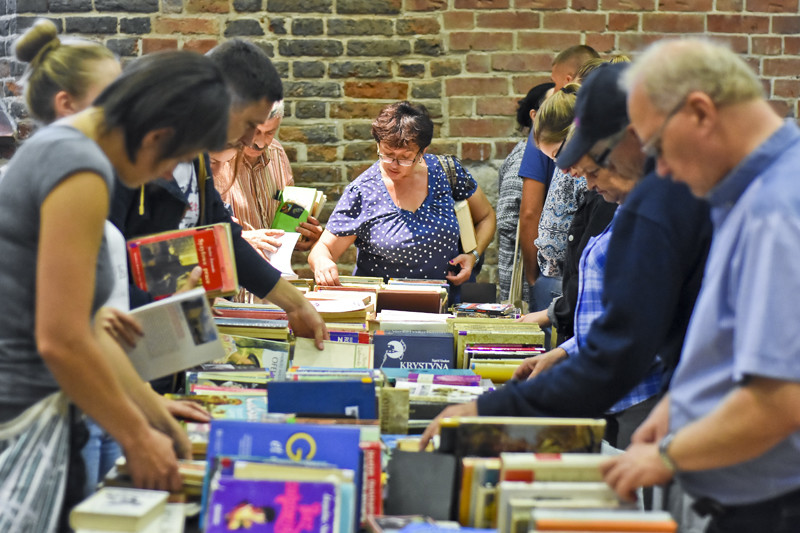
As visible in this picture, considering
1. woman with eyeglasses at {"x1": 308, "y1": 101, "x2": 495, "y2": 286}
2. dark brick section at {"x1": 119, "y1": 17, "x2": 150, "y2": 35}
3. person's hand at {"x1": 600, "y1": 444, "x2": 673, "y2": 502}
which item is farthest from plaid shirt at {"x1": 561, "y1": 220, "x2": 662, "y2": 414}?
dark brick section at {"x1": 119, "y1": 17, "x2": 150, "y2": 35}

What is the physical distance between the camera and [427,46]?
5.00 m

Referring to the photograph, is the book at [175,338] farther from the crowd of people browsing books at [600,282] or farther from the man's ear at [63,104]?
the man's ear at [63,104]

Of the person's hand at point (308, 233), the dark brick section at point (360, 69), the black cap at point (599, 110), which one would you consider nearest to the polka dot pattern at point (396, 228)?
the person's hand at point (308, 233)

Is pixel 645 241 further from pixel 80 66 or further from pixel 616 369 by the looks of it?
pixel 80 66

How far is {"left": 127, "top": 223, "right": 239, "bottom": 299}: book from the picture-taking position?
2172 mm

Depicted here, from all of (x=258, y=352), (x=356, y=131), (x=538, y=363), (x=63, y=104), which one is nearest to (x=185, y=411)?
(x=258, y=352)

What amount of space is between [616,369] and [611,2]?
3840 millimetres

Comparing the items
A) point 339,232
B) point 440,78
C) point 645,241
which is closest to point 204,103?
point 645,241

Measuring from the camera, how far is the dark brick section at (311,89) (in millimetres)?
5031

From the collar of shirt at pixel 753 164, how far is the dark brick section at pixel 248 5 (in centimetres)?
414

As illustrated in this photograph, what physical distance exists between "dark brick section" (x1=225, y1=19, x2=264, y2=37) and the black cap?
3520mm

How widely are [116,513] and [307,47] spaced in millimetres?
4016

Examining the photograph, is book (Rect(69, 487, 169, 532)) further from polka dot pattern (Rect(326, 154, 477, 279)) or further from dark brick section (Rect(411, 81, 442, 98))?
dark brick section (Rect(411, 81, 442, 98))

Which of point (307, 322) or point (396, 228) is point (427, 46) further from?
point (307, 322)
